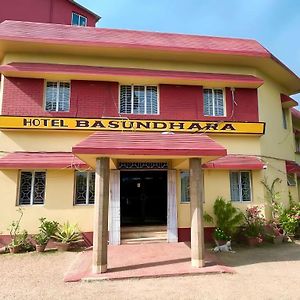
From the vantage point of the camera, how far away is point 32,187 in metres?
10.8

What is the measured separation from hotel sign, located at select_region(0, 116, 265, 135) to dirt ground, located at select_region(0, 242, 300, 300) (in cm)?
467

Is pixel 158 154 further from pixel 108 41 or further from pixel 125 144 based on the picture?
pixel 108 41

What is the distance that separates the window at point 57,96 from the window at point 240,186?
282 inches

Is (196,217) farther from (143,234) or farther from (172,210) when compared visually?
(143,234)

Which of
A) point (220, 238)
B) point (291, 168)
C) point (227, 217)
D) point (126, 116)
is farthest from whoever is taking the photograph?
point (291, 168)

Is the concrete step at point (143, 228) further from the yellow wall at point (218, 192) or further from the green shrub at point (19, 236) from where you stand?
the green shrub at point (19, 236)

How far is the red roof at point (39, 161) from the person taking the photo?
10203 millimetres

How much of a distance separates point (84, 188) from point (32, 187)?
6.05ft

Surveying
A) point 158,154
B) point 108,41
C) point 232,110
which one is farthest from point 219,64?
point 158,154

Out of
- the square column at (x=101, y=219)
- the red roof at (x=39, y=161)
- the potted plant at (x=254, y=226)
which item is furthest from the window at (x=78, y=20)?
the potted plant at (x=254, y=226)

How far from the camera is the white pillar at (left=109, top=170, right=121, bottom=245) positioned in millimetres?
10555

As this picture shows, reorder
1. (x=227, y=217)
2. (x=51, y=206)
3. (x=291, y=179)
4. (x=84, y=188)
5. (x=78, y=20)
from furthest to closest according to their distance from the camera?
(x=78, y=20) < (x=291, y=179) < (x=84, y=188) < (x=227, y=217) < (x=51, y=206)

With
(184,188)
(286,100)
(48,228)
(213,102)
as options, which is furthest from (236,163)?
(48,228)

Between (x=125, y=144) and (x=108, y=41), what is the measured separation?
5.39 metres
